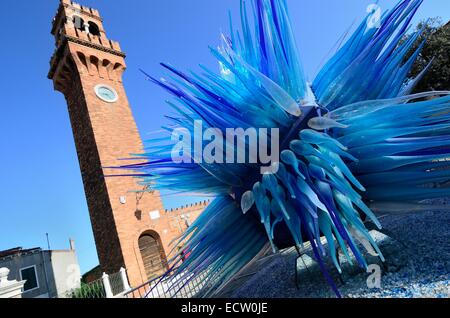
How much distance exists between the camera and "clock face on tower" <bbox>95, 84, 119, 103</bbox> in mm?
14938

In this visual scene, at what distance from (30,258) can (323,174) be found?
65.4 ft

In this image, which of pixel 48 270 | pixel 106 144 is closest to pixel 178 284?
pixel 106 144

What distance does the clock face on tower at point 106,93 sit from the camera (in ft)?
49.0

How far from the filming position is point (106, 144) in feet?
45.2

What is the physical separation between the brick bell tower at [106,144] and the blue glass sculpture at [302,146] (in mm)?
10447

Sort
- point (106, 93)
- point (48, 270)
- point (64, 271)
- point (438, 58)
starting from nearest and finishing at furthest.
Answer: point (438, 58) < point (106, 93) < point (48, 270) < point (64, 271)

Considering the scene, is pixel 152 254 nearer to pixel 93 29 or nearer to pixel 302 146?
pixel 302 146

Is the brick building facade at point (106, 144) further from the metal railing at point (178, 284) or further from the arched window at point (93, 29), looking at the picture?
the metal railing at point (178, 284)

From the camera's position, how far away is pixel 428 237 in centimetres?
238

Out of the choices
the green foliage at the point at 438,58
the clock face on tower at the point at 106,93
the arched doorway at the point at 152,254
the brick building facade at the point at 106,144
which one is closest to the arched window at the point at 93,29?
the brick building facade at the point at 106,144

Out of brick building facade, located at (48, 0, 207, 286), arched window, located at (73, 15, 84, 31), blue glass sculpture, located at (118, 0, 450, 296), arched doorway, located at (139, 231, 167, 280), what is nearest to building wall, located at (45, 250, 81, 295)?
brick building facade, located at (48, 0, 207, 286)

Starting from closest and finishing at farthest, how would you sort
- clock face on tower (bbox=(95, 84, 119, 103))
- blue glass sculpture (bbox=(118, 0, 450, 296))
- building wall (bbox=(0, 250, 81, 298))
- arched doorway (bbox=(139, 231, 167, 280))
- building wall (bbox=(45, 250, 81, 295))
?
blue glass sculpture (bbox=(118, 0, 450, 296))
arched doorway (bbox=(139, 231, 167, 280))
clock face on tower (bbox=(95, 84, 119, 103))
building wall (bbox=(0, 250, 81, 298))
building wall (bbox=(45, 250, 81, 295))

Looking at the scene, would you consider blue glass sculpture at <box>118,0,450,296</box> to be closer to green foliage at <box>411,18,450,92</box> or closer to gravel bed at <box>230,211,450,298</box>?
gravel bed at <box>230,211,450,298</box>
